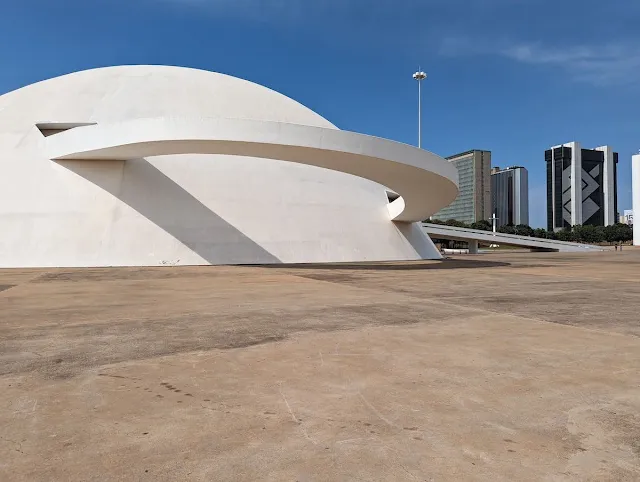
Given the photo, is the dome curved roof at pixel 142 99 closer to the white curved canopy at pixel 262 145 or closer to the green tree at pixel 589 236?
the white curved canopy at pixel 262 145

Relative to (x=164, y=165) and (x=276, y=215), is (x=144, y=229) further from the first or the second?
(x=276, y=215)

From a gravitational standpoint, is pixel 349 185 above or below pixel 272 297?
above

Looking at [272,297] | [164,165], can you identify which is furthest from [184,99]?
[272,297]

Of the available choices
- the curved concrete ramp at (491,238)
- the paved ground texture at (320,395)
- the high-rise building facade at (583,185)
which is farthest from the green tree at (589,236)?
the paved ground texture at (320,395)

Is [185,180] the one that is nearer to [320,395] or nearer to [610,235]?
[320,395]

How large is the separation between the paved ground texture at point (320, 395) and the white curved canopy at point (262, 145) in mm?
10802

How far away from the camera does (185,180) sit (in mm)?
22906

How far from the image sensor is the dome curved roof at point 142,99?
24.2 metres

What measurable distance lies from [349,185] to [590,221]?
19100cm

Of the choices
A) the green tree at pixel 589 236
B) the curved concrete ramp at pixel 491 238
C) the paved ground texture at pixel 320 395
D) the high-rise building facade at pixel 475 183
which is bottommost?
the paved ground texture at pixel 320 395

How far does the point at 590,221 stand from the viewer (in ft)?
601

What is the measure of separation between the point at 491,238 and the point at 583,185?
16299 cm

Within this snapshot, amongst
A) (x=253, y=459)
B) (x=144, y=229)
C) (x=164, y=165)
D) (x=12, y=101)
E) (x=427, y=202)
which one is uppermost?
(x=12, y=101)

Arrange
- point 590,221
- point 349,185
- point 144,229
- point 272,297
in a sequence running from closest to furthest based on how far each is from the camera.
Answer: point 272,297
point 144,229
point 349,185
point 590,221
